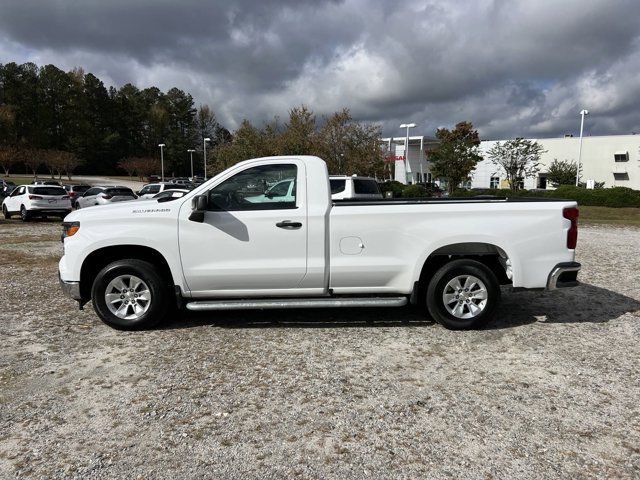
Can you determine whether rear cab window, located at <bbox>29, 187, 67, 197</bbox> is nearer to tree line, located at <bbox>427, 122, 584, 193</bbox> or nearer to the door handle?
the door handle

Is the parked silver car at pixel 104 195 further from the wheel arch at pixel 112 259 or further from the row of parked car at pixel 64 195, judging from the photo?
the wheel arch at pixel 112 259

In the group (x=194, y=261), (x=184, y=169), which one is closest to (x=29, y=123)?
(x=184, y=169)

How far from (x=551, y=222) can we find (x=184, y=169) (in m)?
111

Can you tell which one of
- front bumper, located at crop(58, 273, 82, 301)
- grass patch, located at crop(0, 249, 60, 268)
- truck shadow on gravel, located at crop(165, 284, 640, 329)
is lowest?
truck shadow on gravel, located at crop(165, 284, 640, 329)

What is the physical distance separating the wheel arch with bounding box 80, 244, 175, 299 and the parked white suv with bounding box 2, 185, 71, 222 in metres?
17.1

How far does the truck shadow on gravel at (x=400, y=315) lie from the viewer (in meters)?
5.75

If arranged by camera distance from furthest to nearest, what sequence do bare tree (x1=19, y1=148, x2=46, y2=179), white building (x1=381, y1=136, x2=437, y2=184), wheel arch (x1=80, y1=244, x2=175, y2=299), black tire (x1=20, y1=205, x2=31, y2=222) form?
white building (x1=381, y1=136, x2=437, y2=184), bare tree (x1=19, y1=148, x2=46, y2=179), black tire (x1=20, y1=205, x2=31, y2=222), wheel arch (x1=80, y1=244, x2=175, y2=299)

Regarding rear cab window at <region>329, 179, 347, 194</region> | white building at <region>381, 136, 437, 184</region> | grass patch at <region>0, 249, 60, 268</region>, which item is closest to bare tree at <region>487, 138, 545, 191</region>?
white building at <region>381, 136, 437, 184</region>

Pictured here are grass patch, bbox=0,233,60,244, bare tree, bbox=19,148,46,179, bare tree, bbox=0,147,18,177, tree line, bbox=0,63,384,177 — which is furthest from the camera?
bare tree, bbox=19,148,46,179

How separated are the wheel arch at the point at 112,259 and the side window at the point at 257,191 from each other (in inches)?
35.9

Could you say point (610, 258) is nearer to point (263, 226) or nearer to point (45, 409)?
point (263, 226)

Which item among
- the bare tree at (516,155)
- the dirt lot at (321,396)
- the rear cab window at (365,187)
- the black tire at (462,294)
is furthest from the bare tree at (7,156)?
the black tire at (462,294)

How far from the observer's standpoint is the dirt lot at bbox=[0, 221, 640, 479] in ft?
9.88

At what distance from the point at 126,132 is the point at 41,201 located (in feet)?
303
